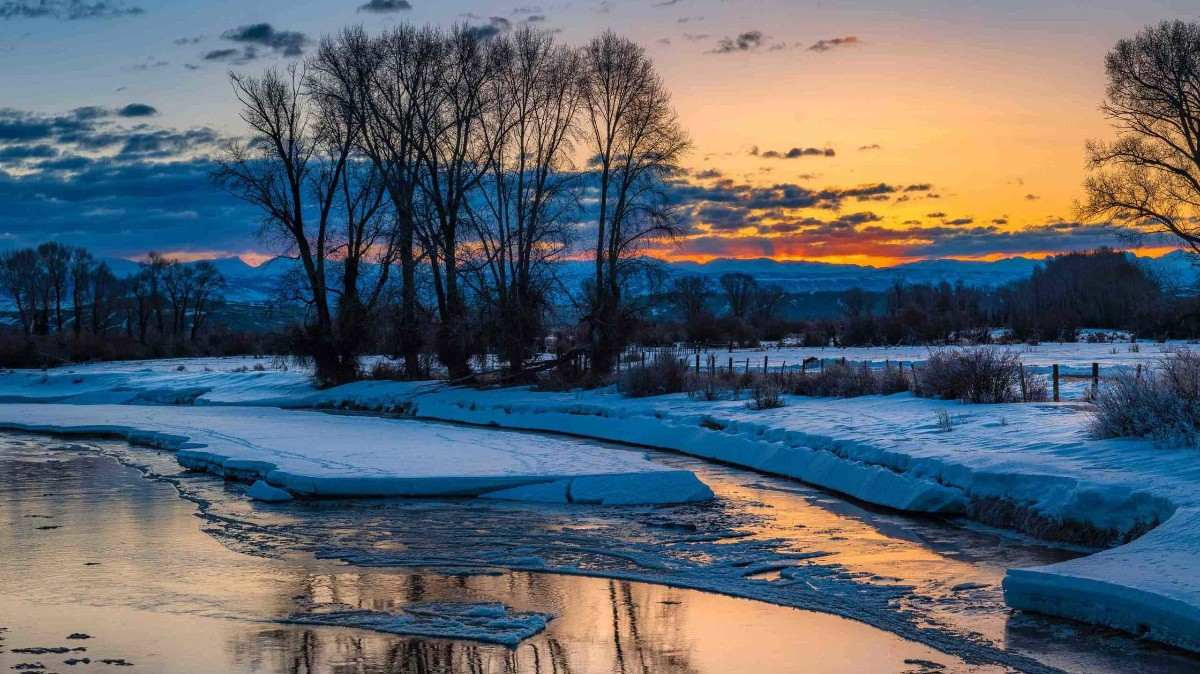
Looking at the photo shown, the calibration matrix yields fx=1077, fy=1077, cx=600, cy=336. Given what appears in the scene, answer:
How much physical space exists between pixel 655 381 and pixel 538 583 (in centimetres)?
2140

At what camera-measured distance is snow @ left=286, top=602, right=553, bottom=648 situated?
9438 millimetres

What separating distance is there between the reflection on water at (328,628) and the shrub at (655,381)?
1931cm

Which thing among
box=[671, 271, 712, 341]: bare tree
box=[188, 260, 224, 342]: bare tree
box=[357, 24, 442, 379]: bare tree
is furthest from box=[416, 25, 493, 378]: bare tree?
box=[188, 260, 224, 342]: bare tree

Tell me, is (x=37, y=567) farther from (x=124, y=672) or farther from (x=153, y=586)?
(x=124, y=672)

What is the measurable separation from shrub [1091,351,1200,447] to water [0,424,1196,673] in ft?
10.3

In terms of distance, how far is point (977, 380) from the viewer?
23188mm

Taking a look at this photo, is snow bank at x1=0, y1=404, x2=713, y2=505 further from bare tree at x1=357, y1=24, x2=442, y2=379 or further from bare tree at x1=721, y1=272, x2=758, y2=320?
bare tree at x1=721, y1=272, x2=758, y2=320

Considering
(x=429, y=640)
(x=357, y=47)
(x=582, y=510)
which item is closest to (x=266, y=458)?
(x=582, y=510)

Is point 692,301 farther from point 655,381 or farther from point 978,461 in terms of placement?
point 978,461

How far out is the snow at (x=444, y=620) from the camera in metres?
9.44

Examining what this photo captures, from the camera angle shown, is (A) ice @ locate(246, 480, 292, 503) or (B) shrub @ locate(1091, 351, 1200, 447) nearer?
(B) shrub @ locate(1091, 351, 1200, 447)

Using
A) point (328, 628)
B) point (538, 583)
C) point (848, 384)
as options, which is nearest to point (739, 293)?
point (848, 384)

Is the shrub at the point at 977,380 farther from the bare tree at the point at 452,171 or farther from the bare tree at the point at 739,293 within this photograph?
the bare tree at the point at 739,293

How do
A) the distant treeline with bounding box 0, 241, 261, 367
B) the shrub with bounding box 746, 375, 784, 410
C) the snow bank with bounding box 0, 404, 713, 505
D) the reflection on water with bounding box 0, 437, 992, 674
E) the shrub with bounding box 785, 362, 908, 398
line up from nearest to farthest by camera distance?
1. the reflection on water with bounding box 0, 437, 992, 674
2. the snow bank with bounding box 0, 404, 713, 505
3. the shrub with bounding box 746, 375, 784, 410
4. the shrub with bounding box 785, 362, 908, 398
5. the distant treeline with bounding box 0, 241, 261, 367
